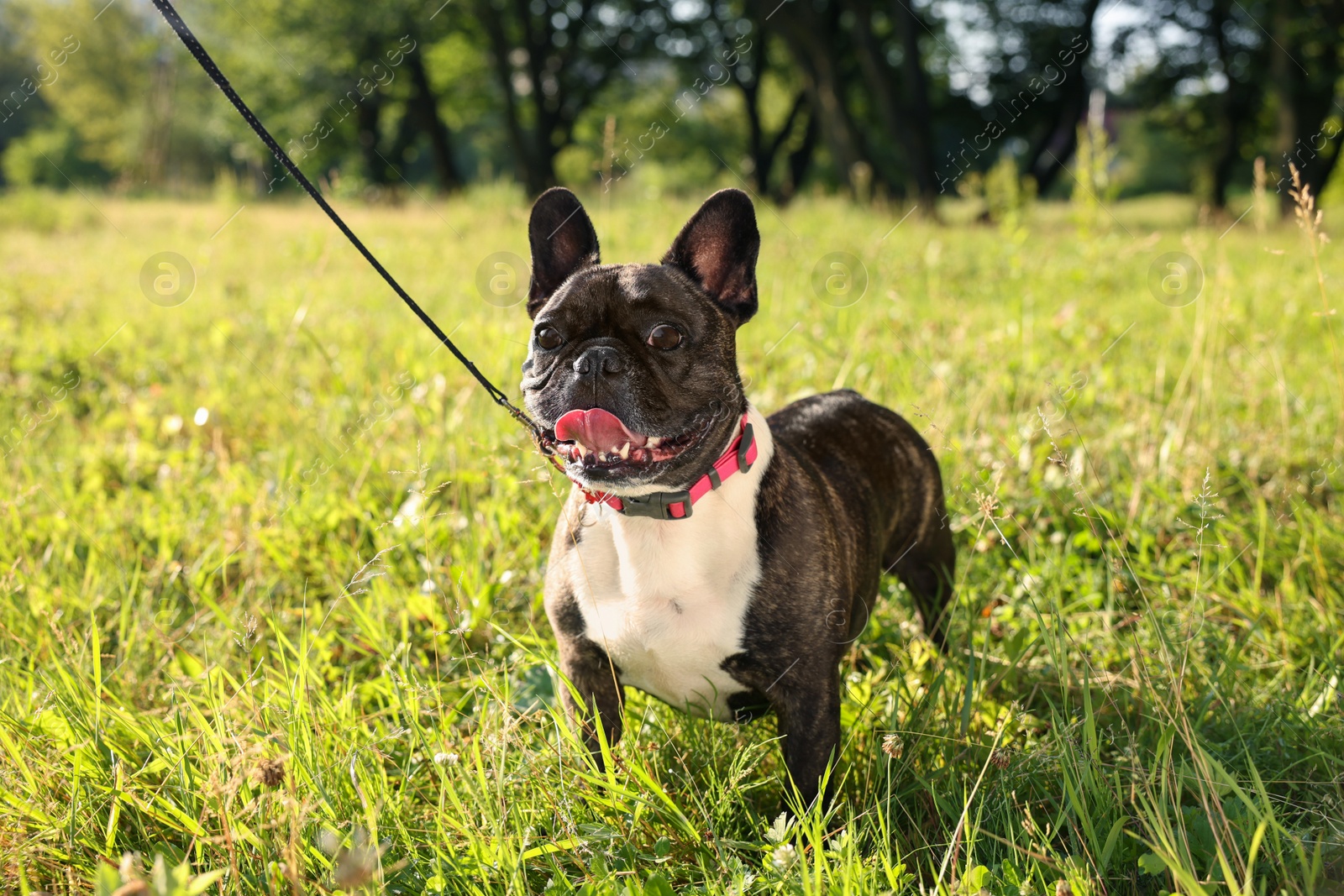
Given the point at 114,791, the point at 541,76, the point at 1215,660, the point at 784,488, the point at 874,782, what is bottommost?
the point at 1215,660

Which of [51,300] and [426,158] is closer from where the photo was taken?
[51,300]

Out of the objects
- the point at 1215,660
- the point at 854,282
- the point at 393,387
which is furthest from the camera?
the point at 854,282

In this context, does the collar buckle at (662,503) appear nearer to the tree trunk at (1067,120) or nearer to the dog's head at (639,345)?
the dog's head at (639,345)

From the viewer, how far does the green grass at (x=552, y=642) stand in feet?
5.92

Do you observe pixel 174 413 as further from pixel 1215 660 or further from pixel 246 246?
pixel 246 246

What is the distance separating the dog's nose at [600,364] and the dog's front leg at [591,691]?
65 centimetres

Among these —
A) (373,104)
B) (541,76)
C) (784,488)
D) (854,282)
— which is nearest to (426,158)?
(373,104)

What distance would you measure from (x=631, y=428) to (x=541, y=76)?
26211 millimetres

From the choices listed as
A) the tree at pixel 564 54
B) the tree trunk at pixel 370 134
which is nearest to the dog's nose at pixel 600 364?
the tree at pixel 564 54

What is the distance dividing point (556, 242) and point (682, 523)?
894 mm

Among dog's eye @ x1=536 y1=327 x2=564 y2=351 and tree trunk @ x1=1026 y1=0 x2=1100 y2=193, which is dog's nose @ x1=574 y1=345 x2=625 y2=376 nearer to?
dog's eye @ x1=536 y1=327 x2=564 y2=351

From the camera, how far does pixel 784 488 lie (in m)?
2.15

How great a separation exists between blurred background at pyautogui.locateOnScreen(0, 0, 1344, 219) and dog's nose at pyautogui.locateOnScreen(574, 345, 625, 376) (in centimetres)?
1053

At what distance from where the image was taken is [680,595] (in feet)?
6.63
